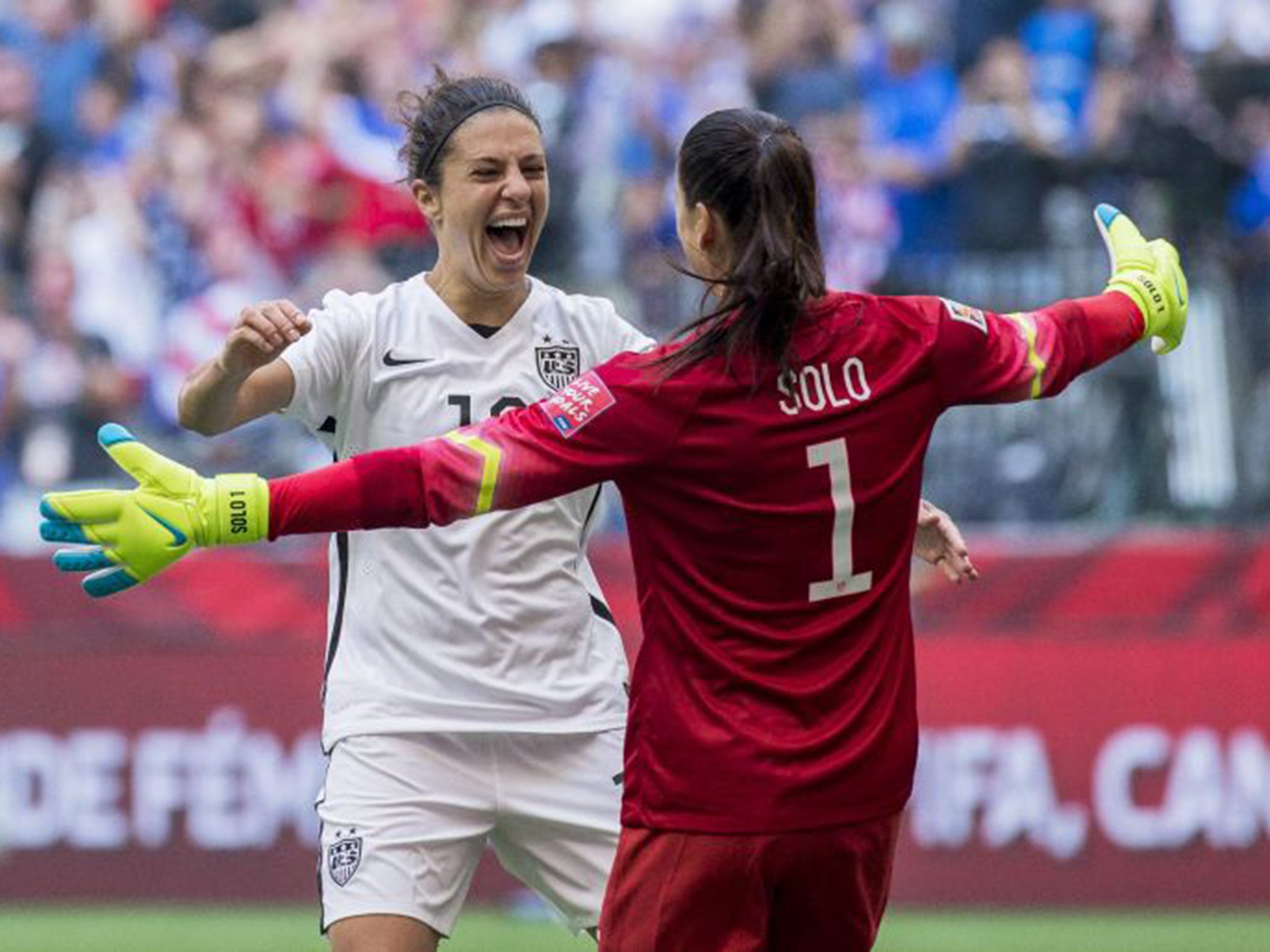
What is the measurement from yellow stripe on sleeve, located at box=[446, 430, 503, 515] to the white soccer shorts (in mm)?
1187

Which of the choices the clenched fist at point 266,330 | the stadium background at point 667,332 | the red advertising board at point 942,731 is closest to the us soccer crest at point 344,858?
the clenched fist at point 266,330

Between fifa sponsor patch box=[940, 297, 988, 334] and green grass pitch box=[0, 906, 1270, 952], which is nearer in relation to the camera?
fifa sponsor patch box=[940, 297, 988, 334]

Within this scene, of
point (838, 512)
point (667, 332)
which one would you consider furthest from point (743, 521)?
point (667, 332)

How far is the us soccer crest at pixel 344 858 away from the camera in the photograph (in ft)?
17.2

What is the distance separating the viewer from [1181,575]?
1058cm

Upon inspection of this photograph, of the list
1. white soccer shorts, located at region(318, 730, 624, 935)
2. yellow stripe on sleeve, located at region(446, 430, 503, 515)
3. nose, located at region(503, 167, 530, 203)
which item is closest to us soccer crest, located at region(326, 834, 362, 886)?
white soccer shorts, located at region(318, 730, 624, 935)

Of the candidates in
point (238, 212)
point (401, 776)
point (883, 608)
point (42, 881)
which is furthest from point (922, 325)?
point (238, 212)

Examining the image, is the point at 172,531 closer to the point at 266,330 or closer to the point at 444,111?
the point at 266,330

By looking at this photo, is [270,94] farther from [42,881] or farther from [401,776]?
[401,776]

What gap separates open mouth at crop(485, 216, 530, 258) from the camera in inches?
217

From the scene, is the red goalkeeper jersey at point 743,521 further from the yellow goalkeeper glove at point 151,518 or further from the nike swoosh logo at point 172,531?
the nike swoosh logo at point 172,531

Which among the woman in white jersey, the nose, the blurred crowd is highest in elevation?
the blurred crowd

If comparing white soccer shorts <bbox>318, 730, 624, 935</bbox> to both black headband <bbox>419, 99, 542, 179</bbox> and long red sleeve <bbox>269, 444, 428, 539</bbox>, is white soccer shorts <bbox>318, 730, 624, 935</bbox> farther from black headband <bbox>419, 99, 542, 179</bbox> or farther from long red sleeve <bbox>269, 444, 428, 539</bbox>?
black headband <bbox>419, 99, 542, 179</bbox>

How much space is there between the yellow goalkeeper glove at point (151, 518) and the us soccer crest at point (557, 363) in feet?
4.55
